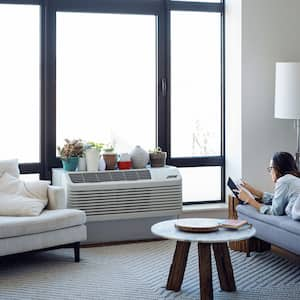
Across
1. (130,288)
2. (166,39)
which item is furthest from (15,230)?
(166,39)

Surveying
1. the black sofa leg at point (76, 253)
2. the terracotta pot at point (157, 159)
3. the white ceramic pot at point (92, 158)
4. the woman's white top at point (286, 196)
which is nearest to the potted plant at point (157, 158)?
the terracotta pot at point (157, 159)

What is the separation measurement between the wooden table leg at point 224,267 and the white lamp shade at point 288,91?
1877 millimetres

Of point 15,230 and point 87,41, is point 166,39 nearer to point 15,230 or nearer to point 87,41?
point 87,41

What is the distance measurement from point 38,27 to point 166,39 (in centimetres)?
127

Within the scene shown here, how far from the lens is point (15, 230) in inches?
162

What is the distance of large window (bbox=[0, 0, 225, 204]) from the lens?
17.6 ft

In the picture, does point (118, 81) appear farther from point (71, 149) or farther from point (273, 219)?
point (273, 219)

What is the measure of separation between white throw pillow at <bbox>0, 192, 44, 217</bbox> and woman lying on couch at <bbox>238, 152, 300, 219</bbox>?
165cm

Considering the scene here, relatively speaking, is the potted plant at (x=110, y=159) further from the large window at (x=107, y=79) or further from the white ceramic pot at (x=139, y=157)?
the large window at (x=107, y=79)

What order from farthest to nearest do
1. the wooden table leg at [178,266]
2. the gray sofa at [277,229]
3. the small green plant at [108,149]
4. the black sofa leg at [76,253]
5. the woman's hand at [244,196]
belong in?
the small green plant at [108,149] < the woman's hand at [244,196] < the black sofa leg at [76,253] < the gray sofa at [277,229] < the wooden table leg at [178,266]

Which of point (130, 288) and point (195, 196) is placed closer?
point (130, 288)

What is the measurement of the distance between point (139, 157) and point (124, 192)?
428 mm

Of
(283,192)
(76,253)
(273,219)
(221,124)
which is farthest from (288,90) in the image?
(76,253)

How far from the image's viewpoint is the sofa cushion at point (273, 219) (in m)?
3.97
